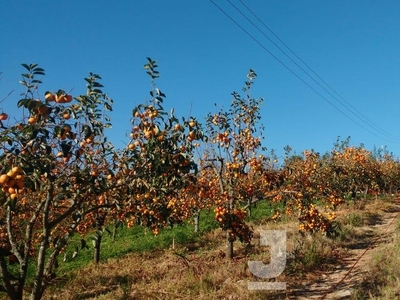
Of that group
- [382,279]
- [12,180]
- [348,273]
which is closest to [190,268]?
[348,273]

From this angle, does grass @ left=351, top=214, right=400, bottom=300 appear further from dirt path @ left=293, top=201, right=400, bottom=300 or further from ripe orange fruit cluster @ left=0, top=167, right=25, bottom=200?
ripe orange fruit cluster @ left=0, top=167, right=25, bottom=200

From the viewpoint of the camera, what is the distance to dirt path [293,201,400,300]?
6.94 metres

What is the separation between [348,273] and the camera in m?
8.28

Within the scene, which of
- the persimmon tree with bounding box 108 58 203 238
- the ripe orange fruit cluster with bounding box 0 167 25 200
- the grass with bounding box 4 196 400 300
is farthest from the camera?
the grass with bounding box 4 196 400 300

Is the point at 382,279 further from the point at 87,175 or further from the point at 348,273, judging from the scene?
the point at 87,175

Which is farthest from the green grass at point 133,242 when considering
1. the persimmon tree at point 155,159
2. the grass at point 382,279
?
the persimmon tree at point 155,159

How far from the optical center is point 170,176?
450cm

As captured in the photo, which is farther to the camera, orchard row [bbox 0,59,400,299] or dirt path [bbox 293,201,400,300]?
dirt path [bbox 293,201,400,300]

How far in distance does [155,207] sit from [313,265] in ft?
17.0

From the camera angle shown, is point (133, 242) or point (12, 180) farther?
point (133, 242)

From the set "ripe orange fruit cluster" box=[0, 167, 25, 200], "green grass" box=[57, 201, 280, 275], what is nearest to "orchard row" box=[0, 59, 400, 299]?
"ripe orange fruit cluster" box=[0, 167, 25, 200]

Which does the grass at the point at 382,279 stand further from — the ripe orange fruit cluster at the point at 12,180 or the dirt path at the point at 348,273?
the ripe orange fruit cluster at the point at 12,180

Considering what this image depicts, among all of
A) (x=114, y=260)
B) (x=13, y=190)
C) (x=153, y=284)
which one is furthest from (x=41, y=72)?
(x=114, y=260)

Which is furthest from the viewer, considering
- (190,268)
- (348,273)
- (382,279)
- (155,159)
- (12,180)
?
(190,268)
